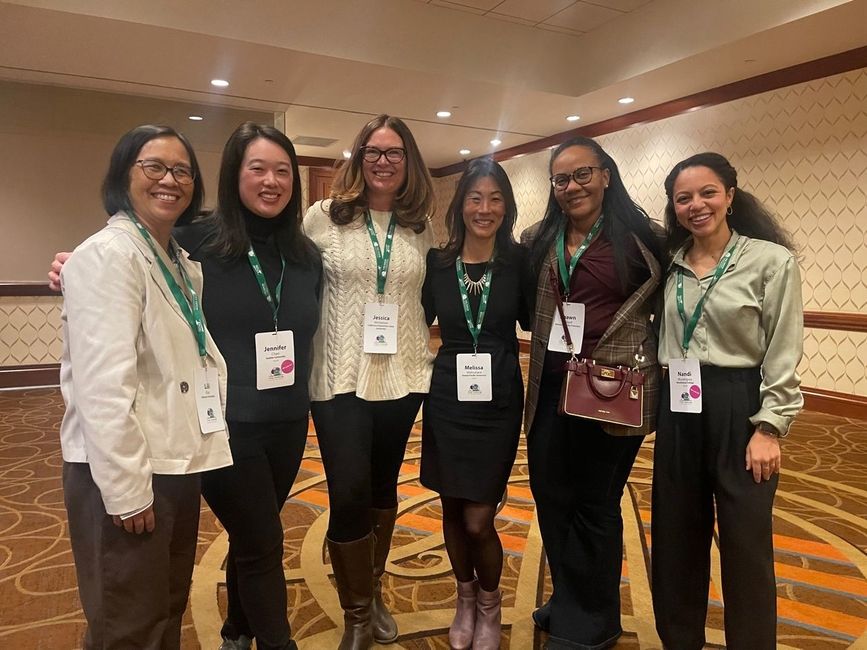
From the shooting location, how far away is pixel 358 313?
179 centimetres

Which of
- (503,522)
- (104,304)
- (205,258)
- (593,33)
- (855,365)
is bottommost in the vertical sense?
(503,522)

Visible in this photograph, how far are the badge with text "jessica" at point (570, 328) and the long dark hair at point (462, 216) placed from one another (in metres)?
0.25

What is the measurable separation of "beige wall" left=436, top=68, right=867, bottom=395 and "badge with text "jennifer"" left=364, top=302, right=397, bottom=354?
489 centimetres

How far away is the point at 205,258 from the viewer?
1.55 metres

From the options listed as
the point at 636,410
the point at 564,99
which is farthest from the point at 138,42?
the point at 636,410

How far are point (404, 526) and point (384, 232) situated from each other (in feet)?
Result: 5.48

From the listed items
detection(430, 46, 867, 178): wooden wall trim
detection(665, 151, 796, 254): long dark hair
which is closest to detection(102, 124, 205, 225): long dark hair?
detection(665, 151, 796, 254): long dark hair

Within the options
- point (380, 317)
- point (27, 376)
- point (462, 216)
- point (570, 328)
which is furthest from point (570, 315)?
point (27, 376)

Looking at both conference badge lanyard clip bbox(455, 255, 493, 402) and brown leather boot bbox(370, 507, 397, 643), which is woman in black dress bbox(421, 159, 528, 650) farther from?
brown leather boot bbox(370, 507, 397, 643)

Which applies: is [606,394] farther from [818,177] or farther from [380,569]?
[818,177]

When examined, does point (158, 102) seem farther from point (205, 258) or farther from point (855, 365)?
point (855, 365)

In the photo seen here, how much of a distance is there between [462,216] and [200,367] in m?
0.95

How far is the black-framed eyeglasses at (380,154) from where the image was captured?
1799mm

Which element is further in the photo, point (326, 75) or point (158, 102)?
point (158, 102)
